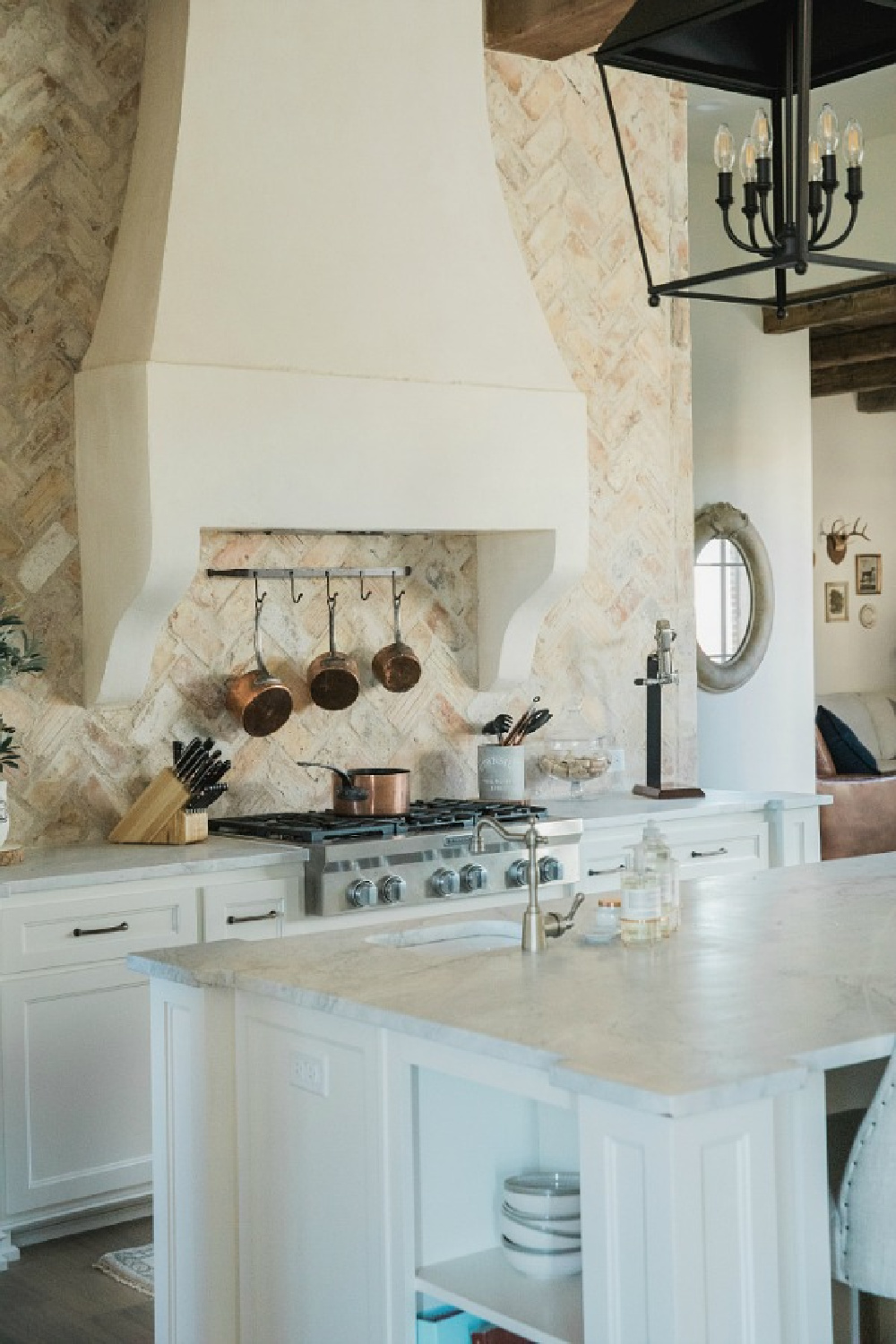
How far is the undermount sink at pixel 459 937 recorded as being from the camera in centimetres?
320

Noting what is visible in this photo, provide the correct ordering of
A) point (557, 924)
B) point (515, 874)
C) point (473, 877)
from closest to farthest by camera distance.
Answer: point (557, 924) → point (473, 877) → point (515, 874)

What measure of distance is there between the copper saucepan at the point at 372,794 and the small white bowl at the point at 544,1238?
2.72 meters

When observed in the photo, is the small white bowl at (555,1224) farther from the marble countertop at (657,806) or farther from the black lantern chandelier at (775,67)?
the marble countertop at (657,806)

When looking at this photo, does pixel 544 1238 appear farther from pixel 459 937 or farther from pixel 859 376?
pixel 859 376

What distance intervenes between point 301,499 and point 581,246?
1919 mm

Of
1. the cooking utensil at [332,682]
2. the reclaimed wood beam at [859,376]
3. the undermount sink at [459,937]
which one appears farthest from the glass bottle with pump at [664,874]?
the reclaimed wood beam at [859,376]

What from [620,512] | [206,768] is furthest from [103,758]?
[620,512]

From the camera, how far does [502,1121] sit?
2.73m

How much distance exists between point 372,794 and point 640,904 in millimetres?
2326

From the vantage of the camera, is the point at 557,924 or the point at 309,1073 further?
the point at 557,924

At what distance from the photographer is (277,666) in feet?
17.9

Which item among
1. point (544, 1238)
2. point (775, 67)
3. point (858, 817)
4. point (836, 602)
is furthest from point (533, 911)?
point (836, 602)

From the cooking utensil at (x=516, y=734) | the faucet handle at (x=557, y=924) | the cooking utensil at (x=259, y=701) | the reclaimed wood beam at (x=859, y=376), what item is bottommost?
the faucet handle at (x=557, y=924)

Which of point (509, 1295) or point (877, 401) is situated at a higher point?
point (877, 401)
